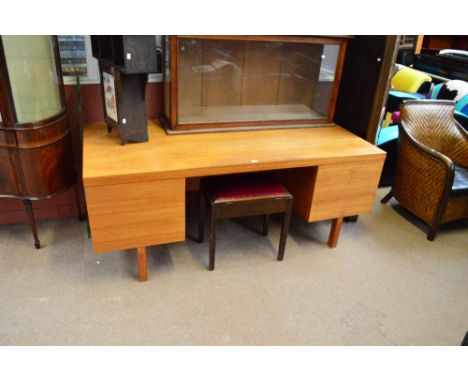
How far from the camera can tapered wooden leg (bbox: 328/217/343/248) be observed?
2.11m

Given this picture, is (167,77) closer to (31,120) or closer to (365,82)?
(31,120)

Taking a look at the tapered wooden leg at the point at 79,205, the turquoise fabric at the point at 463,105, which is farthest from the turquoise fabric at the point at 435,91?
the tapered wooden leg at the point at 79,205

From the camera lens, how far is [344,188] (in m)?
1.93

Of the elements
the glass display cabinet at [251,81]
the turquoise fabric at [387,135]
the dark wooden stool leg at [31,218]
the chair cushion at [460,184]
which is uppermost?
the glass display cabinet at [251,81]

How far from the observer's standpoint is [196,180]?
7.63 ft

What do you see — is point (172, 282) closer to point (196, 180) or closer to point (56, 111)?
point (196, 180)

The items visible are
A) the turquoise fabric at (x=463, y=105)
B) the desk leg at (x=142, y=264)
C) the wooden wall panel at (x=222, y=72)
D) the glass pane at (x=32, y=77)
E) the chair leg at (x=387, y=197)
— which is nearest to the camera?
the glass pane at (x=32, y=77)

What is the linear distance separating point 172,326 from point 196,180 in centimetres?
97

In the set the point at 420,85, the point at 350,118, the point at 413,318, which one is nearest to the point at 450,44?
the point at 420,85

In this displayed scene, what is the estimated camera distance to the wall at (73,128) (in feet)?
6.63

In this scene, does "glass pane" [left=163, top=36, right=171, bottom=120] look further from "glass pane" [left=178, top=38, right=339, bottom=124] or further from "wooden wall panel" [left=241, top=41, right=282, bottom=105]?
"wooden wall panel" [left=241, top=41, right=282, bottom=105]

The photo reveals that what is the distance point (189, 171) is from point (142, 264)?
0.55 meters

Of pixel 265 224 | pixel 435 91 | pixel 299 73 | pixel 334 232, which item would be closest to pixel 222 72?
pixel 299 73

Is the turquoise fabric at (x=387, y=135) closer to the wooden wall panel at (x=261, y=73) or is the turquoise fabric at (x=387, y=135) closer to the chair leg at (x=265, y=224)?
the wooden wall panel at (x=261, y=73)
